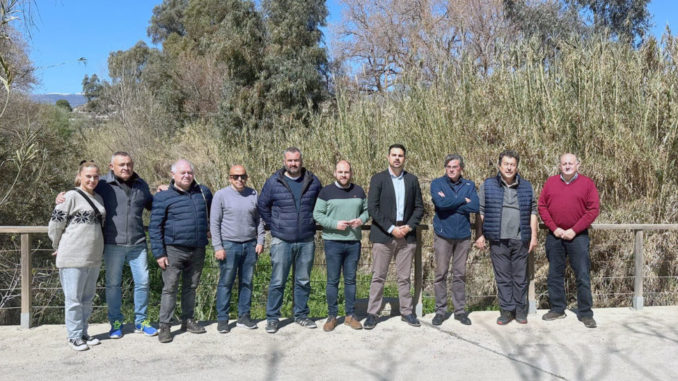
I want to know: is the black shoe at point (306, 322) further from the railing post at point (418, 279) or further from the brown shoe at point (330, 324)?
the railing post at point (418, 279)

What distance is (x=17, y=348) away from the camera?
4.40 m

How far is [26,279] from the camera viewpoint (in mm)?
4930

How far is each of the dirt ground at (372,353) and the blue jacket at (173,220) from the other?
84cm

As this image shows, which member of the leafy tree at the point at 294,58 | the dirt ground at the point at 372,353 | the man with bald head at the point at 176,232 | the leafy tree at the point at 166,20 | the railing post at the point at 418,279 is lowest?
the dirt ground at the point at 372,353

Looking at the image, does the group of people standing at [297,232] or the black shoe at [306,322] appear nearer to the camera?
→ the group of people standing at [297,232]

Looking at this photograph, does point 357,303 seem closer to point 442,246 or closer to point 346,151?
point 442,246

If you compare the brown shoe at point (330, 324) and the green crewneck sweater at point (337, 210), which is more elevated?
the green crewneck sweater at point (337, 210)

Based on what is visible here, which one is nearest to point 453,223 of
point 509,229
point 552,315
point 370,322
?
point 509,229

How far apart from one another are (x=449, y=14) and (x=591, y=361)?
25.8 metres

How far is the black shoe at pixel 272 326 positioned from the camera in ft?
16.0

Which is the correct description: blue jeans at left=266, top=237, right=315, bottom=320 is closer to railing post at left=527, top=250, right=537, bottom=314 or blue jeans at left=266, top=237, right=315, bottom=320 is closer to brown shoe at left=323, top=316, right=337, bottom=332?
brown shoe at left=323, top=316, right=337, bottom=332

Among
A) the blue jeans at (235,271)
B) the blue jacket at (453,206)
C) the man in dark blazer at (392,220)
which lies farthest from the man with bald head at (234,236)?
the blue jacket at (453,206)

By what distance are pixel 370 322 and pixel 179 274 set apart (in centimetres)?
176

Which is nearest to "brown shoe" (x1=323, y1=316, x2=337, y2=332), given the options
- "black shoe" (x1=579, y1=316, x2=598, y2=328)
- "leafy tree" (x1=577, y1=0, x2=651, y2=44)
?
"black shoe" (x1=579, y1=316, x2=598, y2=328)
